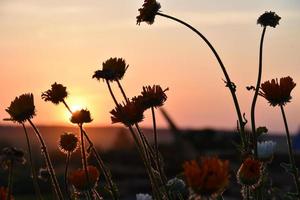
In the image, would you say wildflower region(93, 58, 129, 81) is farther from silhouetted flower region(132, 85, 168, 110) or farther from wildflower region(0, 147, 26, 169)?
wildflower region(0, 147, 26, 169)

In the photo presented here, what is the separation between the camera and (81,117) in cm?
429

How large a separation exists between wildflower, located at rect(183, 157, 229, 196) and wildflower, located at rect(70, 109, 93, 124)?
1687 mm

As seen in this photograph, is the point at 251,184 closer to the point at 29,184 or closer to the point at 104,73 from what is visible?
the point at 104,73

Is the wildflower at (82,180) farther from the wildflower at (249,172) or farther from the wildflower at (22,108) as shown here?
the wildflower at (249,172)

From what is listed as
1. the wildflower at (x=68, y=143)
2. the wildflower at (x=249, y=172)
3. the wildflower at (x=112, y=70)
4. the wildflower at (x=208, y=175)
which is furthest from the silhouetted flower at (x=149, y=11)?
the wildflower at (x=208, y=175)

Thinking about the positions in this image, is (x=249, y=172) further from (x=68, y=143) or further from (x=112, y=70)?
(x=68, y=143)

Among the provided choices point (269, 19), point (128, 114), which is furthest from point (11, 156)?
point (269, 19)

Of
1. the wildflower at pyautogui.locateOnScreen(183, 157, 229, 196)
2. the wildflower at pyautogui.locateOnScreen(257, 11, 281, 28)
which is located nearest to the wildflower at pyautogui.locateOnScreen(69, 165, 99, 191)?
the wildflower at pyautogui.locateOnScreen(257, 11, 281, 28)

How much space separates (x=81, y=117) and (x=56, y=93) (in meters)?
0.36

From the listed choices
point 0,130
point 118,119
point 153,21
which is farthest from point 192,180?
point 0,130

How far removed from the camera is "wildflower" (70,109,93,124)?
14.0ft

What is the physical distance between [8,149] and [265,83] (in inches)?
57.9

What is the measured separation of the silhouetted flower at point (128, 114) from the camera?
391 cm

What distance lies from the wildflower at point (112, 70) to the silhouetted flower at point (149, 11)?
352 mm
